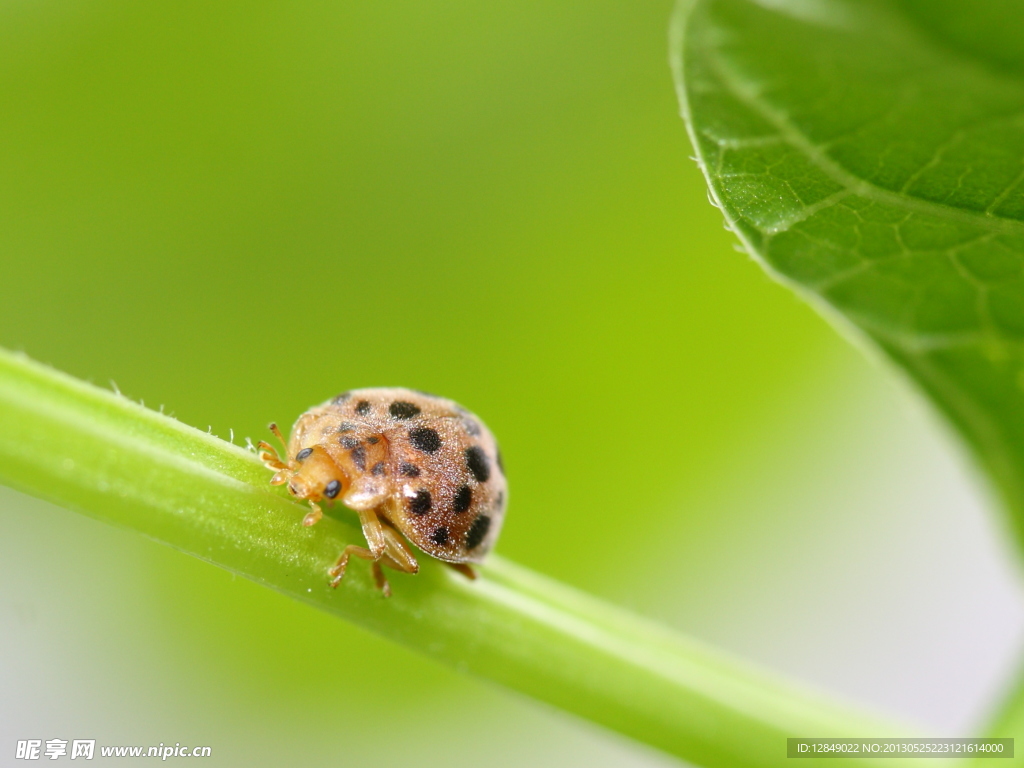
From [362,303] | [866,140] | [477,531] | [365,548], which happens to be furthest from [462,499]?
[362,303]

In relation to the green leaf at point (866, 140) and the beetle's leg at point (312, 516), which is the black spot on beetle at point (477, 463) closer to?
the beetle's leg at point (312, 516)

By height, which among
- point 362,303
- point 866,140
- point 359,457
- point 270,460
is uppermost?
point 362,303

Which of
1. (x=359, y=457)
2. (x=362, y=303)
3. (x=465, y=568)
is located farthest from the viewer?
(x=362, y=303)

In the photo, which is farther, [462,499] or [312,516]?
[462,499]

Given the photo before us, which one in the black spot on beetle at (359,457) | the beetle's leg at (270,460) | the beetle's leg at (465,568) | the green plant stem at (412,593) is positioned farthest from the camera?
the black spot on beetle at (359,457)

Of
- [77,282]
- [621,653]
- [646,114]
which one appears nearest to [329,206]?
[77,282]

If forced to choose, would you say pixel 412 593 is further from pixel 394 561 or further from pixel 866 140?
pixel 866 140

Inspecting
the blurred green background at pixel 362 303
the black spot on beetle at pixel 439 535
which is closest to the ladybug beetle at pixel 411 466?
the black spot on beetle at pixel 439 535
